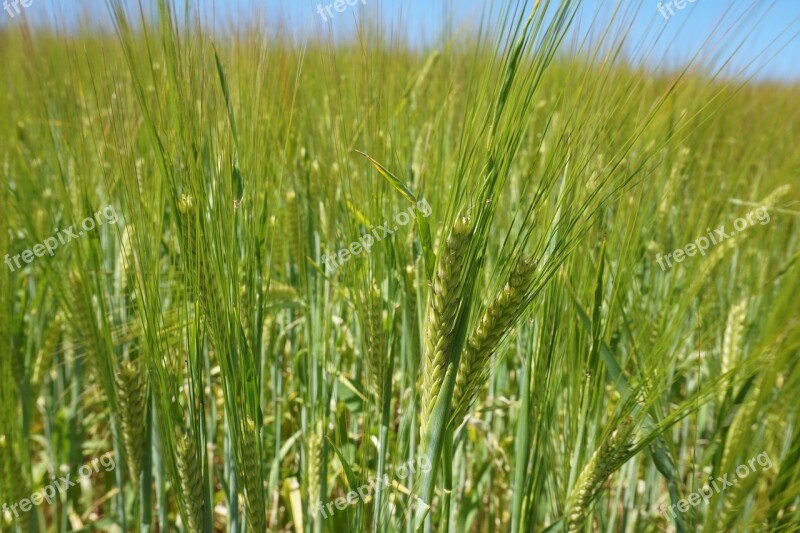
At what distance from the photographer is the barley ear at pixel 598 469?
0.85 metres

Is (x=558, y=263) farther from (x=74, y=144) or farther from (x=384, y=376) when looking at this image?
(x=74, y=144)

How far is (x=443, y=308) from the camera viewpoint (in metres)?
0.68

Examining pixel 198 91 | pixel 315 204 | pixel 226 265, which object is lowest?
pixel 315 204

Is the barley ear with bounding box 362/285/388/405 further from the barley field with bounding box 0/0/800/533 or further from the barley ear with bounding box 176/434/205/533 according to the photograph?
the barley ear with bounding box 176/434/205/533

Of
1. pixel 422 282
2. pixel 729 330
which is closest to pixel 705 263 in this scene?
pixel 729 330

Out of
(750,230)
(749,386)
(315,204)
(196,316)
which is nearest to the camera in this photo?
(196,316)

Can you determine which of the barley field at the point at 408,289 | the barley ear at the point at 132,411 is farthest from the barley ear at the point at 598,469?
the barley ear at the point at 132,411

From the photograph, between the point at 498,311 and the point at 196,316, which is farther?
the point at 196,316

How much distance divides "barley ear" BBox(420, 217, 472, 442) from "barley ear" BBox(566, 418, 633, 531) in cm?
30

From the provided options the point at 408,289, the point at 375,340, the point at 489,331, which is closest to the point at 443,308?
the point at 489,331

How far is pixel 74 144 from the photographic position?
3.34 feet

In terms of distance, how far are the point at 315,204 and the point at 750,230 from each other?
1.01 meters

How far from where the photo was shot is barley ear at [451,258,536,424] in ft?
→ 2.29

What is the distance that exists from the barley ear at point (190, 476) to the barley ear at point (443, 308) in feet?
1.11
